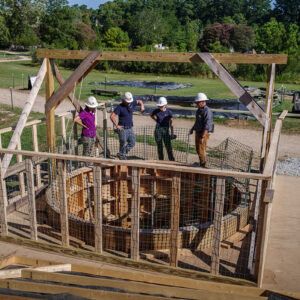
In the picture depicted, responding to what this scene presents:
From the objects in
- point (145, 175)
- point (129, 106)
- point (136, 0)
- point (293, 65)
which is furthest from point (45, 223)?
point (136, 0)

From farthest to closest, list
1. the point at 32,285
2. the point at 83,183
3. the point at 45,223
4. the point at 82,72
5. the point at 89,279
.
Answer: the point at 83,183
the point at 82,72
the point at 45,223
the point at 89,279
the point at 32,285

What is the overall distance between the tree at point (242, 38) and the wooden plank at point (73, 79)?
61.1 meters

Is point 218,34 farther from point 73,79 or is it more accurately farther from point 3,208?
point 3,208

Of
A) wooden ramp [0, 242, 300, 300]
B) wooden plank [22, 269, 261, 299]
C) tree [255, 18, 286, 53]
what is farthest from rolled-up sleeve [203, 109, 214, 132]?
tree [255, 18, 286, 53]

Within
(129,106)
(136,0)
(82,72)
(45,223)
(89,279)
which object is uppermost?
(136,0)

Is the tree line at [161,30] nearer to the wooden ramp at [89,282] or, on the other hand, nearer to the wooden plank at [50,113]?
the wooden plank at [50,113]

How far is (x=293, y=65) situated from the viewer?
115 feet

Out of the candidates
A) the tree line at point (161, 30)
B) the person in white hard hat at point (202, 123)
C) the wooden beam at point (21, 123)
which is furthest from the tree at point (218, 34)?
the wooden beam at point (21, 123)

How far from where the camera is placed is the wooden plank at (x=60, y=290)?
10.9 ft

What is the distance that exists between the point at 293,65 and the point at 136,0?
104 m

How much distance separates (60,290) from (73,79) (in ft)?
14.2

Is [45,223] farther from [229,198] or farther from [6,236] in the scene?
[229,198]

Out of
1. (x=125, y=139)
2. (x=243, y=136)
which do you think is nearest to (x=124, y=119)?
(x=125, y=139)

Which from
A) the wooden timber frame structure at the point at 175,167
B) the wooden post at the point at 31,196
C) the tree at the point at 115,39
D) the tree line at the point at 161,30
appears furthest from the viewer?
the tree at the point at 115,39
